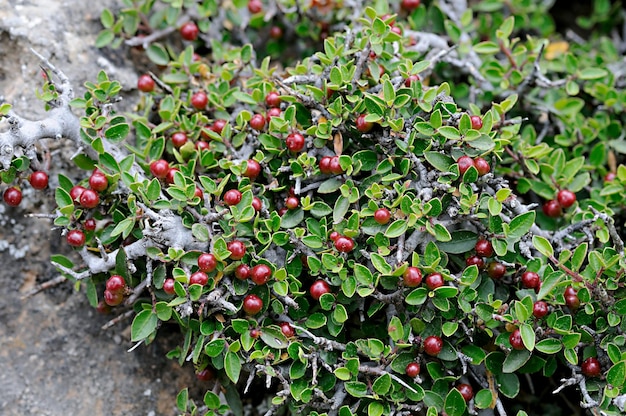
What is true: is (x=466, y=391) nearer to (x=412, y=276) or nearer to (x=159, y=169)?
(x=412, y=276)

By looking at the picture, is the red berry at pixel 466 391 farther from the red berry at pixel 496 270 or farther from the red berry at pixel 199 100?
the red berry at pixel 199 100

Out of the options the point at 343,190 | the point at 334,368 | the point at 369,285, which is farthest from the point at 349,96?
the point at 334,368

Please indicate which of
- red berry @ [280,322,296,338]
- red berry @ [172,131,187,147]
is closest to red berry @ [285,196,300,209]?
red berry @ [280,322,296,338]

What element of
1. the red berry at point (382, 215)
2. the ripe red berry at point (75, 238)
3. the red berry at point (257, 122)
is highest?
the red berry at point (257, 122)

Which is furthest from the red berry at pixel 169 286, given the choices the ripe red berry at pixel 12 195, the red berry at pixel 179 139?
Result: the ripe red berry at pixel 12 195

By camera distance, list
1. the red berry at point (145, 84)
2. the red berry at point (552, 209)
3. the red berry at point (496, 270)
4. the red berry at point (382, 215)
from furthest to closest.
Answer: the red berry at point (145, 84)
the red berry at point (552, 209)
the red berry at point (496, 270)
the red berry at point (382, 215)

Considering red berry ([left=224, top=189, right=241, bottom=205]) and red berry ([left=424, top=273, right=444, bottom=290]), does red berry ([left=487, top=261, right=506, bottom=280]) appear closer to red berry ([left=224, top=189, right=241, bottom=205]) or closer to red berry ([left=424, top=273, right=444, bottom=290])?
red berry ([left=424, top=273, right=444, bottom=290])

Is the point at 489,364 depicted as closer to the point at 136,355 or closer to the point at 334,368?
the point at 334,368

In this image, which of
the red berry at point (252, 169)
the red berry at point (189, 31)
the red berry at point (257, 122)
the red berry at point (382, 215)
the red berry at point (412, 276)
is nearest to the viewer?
the red berry at point (412, 276)
